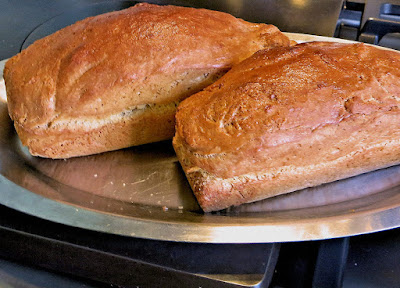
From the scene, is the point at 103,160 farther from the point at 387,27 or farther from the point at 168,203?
the point at 387,27

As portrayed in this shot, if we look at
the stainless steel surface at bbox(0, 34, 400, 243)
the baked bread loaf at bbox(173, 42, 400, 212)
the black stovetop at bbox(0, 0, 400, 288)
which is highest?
the baked bread loaf at bbox(173, 42, 400, 212)

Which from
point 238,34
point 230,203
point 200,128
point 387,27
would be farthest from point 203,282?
point 387,27

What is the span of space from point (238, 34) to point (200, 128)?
474 millimetres

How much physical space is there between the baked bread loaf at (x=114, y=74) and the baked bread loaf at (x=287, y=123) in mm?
148

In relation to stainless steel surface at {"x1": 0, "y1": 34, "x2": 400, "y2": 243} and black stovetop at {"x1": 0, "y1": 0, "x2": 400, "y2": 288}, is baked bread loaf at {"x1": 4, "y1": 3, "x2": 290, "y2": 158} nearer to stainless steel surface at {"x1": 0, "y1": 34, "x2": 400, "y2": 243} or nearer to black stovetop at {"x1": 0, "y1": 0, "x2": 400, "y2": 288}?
stainless steel surface at {"x1": 0, "y1": 34, "x2": 400, "y2": 243}

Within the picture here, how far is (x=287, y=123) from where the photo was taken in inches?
40.8

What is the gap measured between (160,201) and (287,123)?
0.48 meters

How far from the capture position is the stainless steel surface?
1.03m

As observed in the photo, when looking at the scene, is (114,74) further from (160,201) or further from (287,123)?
(287,123)

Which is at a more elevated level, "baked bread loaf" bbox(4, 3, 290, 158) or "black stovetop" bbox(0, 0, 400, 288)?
"baked bread loaf" bbox(4, 3, 290, 158)

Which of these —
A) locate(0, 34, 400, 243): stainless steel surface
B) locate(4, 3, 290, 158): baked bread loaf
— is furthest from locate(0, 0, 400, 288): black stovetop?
locate(4, 3, 290, 158): baked bread loaf

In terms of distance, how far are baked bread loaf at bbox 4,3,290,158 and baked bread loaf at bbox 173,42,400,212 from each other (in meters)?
0.15

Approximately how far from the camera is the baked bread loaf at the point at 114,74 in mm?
1222

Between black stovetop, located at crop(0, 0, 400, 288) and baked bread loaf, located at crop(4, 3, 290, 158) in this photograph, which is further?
baked bread loaf, located at crop(4, 3, 290, 158)
